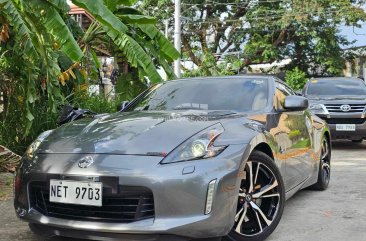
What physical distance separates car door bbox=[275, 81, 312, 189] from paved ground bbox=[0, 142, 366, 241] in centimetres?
34

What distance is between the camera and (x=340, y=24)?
93.4 feet

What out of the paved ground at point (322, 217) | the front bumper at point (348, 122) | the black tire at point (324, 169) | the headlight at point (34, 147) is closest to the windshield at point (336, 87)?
the front bumper at point (348, 122)

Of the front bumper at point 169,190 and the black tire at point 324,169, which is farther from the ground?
the front bumper at point 169,190

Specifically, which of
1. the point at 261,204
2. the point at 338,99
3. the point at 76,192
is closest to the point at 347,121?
the point at 338,99

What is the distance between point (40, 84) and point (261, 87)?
4.32 meters

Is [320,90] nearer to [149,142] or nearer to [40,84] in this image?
[40,84]

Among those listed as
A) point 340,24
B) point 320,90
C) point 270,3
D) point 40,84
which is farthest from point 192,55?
point 40,84

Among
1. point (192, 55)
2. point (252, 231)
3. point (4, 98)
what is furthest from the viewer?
point (192, 55)

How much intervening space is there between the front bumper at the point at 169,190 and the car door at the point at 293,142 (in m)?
1.14

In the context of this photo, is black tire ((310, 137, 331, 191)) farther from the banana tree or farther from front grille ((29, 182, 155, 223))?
the banana tree

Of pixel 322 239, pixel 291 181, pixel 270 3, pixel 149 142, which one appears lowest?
pixel 322 239

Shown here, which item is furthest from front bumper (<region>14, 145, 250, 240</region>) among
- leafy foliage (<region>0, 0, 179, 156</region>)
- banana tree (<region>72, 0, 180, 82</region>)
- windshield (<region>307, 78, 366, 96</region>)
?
windshield (<region>307, 78, 366, 96</region>)

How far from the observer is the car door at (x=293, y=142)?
4.47 m

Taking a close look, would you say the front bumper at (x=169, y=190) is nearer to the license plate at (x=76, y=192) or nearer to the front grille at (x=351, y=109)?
the license plate at (x=76, y=192)
